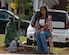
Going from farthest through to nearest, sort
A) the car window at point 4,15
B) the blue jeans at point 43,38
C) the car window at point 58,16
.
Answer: the car window at point 4,15, the car window at point 58,16, the blue jeans at point 43,38

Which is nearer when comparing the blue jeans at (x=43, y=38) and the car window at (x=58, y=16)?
the blue jeans at (x=43, y=38)

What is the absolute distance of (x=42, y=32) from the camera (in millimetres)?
8383

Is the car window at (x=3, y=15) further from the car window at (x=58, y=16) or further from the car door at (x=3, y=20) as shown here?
the car window at (x=58, y=16)

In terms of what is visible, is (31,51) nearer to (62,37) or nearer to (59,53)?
(59,53)

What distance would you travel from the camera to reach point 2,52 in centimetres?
884

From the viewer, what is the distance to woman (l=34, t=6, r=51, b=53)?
27.4 feet

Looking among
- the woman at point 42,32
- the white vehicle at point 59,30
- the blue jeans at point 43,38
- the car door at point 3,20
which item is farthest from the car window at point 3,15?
the blue jeans at point 43,38

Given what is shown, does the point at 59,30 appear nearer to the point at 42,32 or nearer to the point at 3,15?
the point at 42,32

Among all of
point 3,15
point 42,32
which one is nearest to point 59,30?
point 42,32

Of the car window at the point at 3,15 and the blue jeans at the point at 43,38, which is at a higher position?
the car window at the point at 3,15

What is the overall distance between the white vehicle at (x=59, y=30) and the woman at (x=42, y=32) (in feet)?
6.61

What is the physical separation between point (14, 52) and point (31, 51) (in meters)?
0.58

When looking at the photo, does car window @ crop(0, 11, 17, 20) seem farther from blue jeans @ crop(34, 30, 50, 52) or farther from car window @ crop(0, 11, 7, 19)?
blue jeans @ crop(34, 30, 50, 52)

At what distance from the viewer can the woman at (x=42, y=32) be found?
Answer: 8.36 meters
